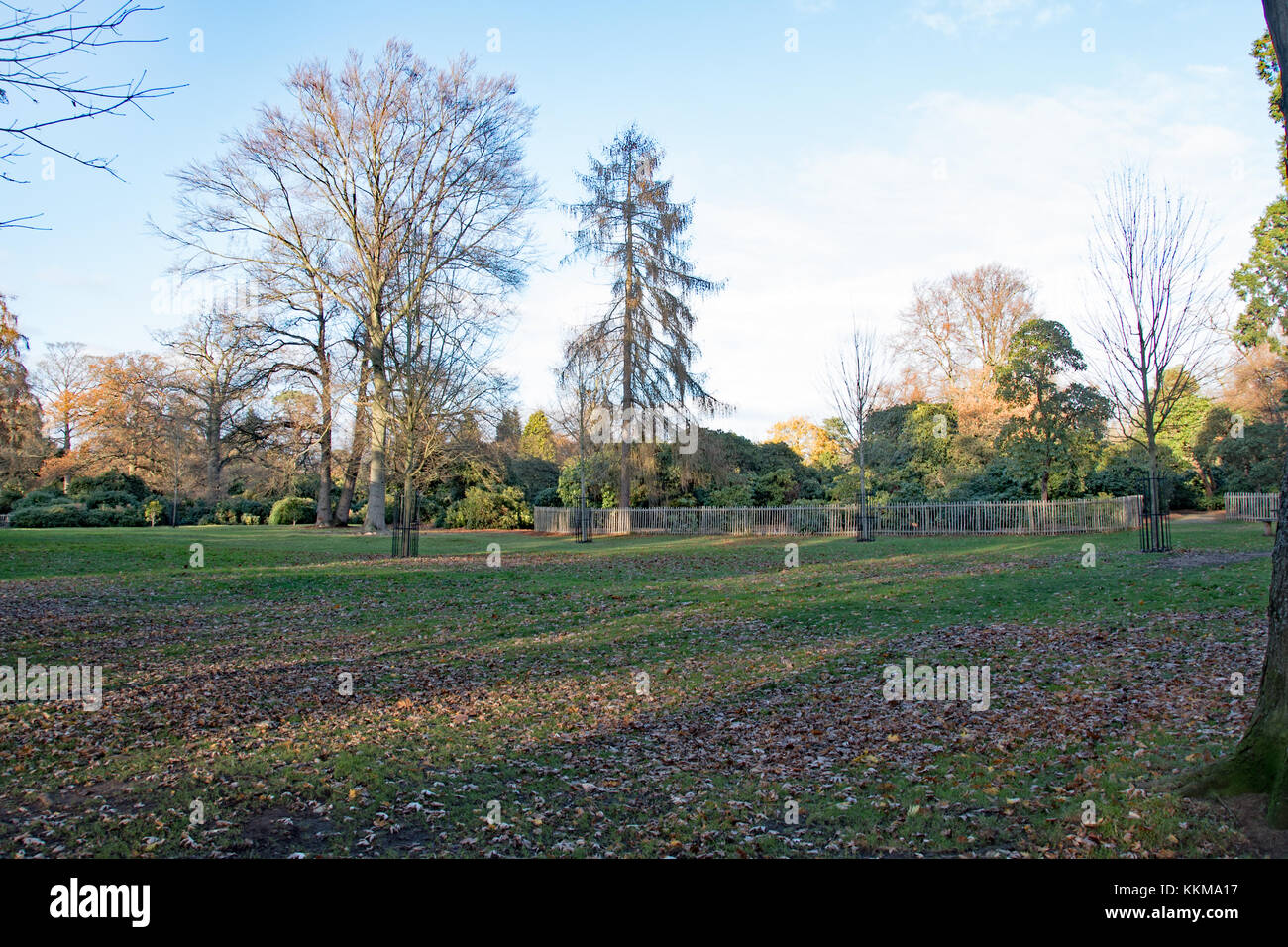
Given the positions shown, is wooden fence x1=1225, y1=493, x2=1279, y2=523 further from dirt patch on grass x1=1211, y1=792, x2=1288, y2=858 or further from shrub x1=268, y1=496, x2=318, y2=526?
shrub x1=268, y1=496, x2=318, y2=526

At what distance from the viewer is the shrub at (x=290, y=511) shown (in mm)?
37312

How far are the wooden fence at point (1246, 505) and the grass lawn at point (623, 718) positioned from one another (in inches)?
852

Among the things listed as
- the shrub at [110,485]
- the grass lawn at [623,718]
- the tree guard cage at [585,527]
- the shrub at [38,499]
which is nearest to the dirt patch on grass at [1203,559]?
the grass lawn at [623,718]

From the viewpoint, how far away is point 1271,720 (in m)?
4.42

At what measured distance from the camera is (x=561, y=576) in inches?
679

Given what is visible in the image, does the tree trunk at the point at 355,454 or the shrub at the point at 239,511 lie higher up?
the tree trunk at the point at 355,454

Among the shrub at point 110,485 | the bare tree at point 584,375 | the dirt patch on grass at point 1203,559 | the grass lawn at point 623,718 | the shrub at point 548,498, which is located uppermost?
the bare tree at point 584,375

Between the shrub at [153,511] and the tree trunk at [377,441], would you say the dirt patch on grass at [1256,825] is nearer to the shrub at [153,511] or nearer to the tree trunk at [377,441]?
the tree trunk at [377,441]

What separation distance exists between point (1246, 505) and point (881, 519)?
16565 millimetres

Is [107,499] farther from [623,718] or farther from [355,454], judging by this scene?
[623,718]

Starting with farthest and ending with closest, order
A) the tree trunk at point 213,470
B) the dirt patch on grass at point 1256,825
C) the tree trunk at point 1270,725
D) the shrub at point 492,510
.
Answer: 1. the tree trunk at point 213,470
2. the shrub at point 492,510
3. the tree trunk at point 1270,725
4. the dirt patch on grass at point 1256,825

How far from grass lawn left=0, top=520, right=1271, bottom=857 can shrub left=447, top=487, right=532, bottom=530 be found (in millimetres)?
20475

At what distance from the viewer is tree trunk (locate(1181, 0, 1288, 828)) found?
437cm
